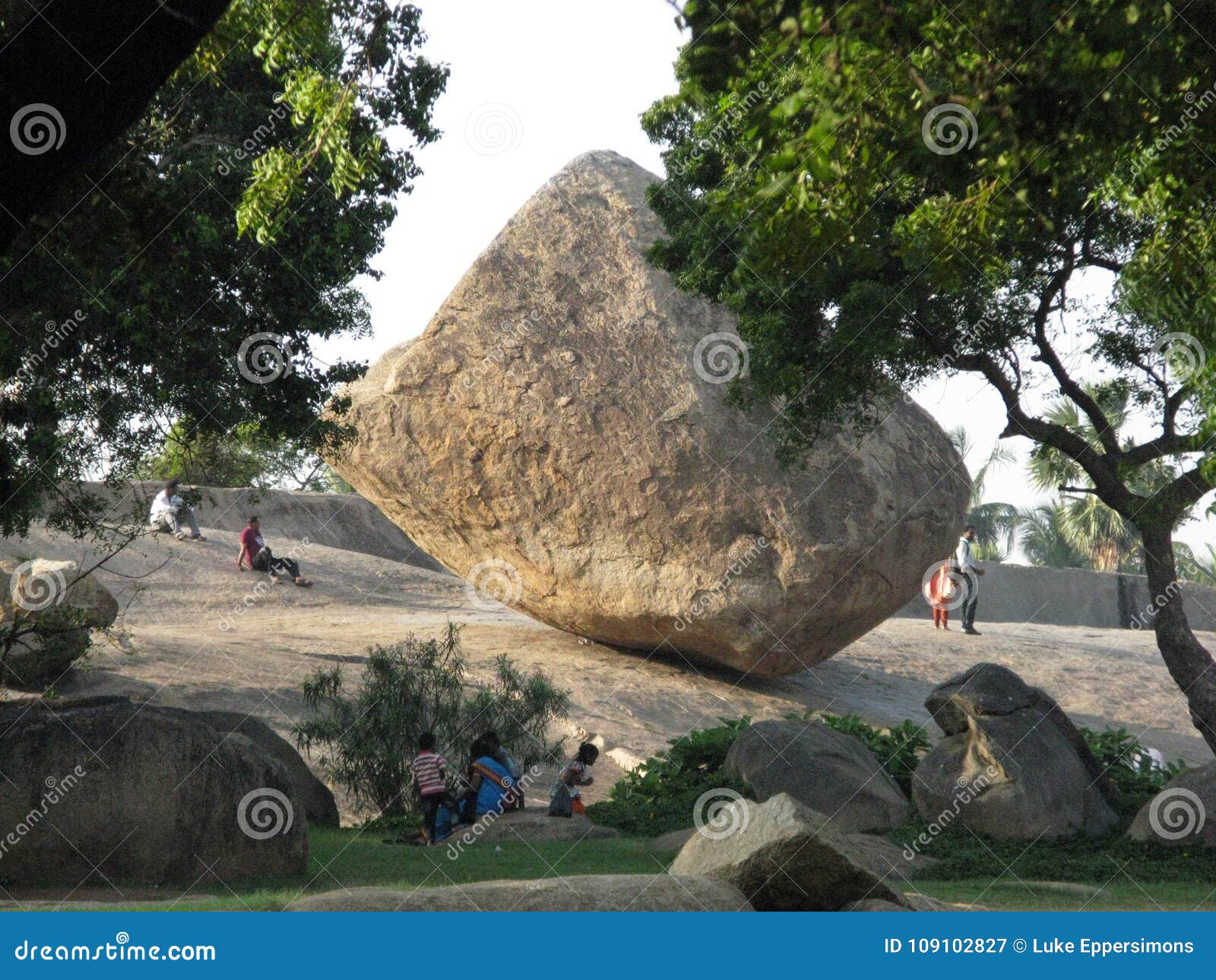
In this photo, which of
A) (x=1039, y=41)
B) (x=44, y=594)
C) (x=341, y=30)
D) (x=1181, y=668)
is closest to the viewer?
(x=1039, y=41)

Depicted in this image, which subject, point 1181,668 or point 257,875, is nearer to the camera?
point 257,875

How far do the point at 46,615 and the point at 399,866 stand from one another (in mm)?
5626

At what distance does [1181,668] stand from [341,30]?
9532mm

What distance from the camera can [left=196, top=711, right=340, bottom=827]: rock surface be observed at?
10.6 meters

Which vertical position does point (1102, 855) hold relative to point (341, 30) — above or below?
below

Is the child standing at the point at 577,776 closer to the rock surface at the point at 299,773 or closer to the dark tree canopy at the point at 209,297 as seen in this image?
the rock surface at the point at 299,773

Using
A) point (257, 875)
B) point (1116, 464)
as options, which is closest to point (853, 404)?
point (1116, 464)

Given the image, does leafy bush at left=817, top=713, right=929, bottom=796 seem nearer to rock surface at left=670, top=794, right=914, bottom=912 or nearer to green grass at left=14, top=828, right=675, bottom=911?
green grass at left=14, top=828, right=675, bottom=911

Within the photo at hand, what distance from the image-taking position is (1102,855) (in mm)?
10883

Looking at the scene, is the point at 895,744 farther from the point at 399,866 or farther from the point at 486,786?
the point at 399,866

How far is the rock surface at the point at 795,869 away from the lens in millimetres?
6699

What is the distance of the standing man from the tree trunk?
8.98 meters

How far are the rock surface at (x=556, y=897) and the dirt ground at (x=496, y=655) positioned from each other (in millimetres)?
7310

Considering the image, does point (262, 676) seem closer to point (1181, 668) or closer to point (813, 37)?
point (1181, 668)
